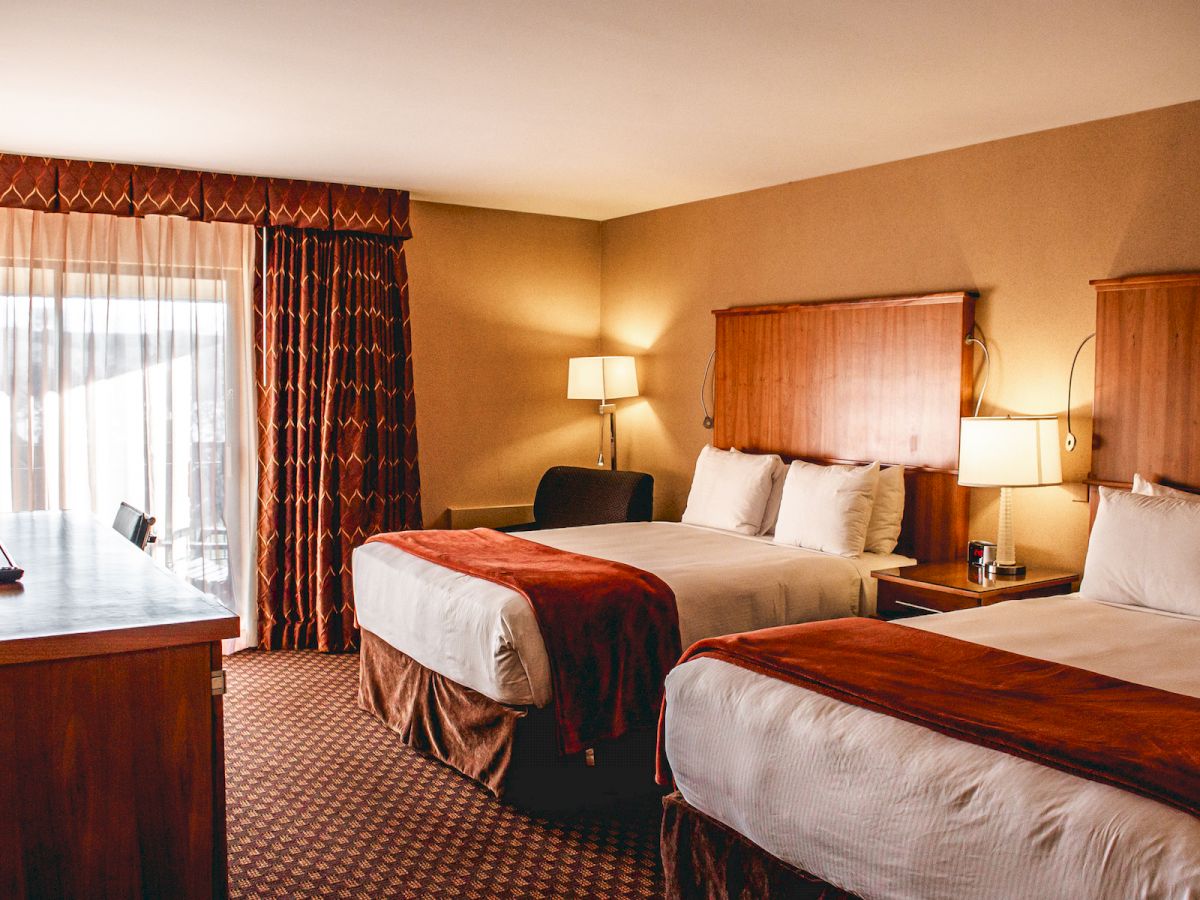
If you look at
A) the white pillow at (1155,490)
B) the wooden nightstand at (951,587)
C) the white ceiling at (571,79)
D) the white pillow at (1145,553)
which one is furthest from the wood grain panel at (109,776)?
the white pillow at (1155,490)

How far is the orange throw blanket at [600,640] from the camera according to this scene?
3.21 m

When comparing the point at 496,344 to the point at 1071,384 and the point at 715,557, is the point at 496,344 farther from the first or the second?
the point at 1071,384

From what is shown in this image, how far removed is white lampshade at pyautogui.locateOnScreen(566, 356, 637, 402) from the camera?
5.73m

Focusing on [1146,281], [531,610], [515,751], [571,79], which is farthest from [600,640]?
[1146,281]

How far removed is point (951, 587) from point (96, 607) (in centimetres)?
280

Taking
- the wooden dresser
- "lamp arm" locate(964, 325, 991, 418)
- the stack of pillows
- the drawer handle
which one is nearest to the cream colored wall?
the stack of pillows

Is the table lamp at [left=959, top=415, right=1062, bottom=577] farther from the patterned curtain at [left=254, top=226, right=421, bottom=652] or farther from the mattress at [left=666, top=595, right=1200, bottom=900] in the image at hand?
the patterned curtain at [left=254, top=226, right=421, bottom=652]

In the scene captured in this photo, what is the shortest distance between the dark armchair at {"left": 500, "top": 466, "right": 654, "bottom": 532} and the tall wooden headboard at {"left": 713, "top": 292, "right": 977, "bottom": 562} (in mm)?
584

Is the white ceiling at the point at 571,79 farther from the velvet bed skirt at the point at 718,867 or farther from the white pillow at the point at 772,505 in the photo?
the velvet bed skirt at the point at 718,867

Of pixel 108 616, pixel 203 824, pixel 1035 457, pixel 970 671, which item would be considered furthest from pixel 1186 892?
pixel 1035 457

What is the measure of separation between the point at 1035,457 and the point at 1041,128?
131 cm

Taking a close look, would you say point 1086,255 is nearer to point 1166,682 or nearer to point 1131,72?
point 1131,72

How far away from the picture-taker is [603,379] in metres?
5.73

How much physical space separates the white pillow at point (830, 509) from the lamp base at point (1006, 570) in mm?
529
